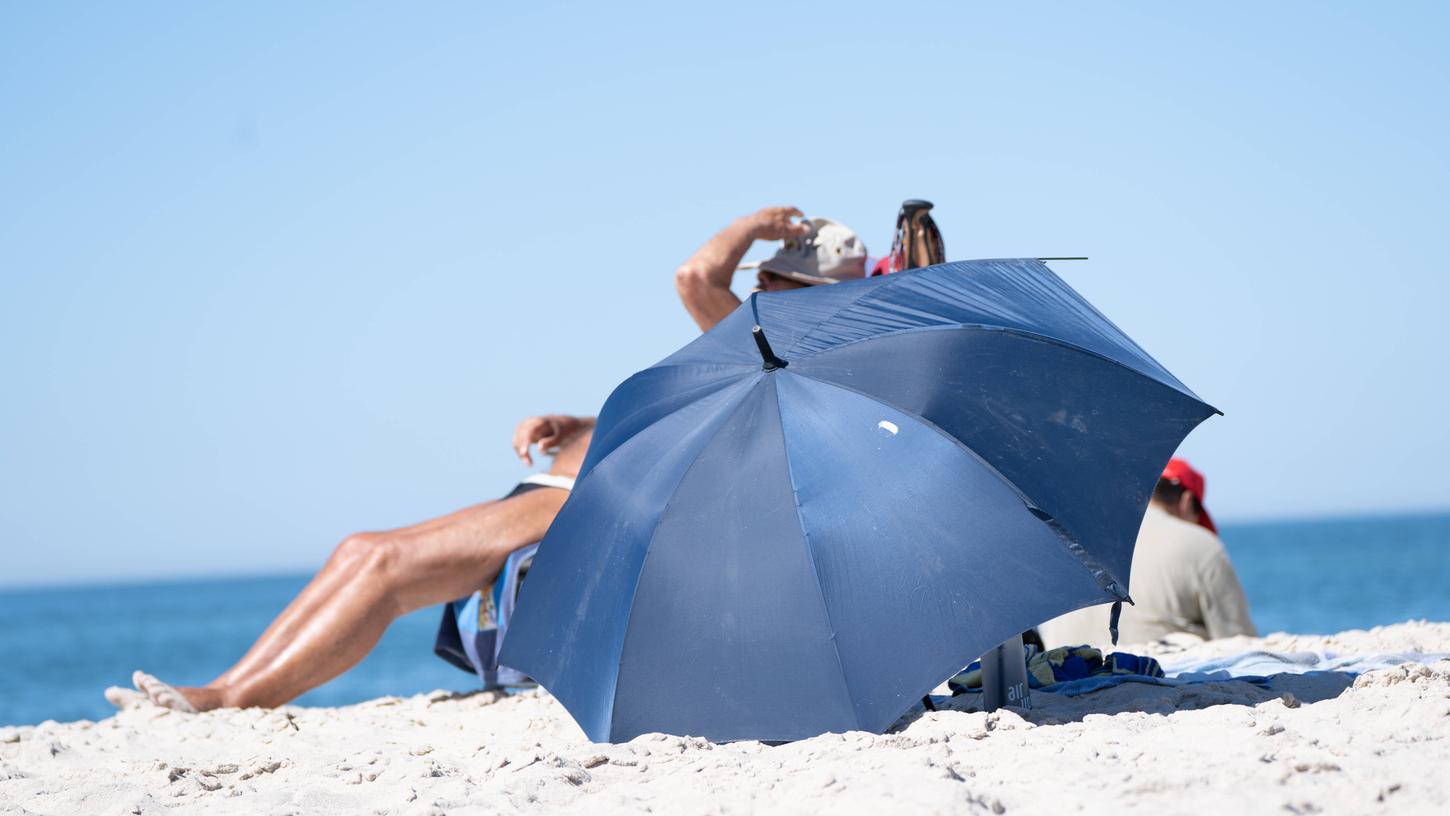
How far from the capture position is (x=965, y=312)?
9.27ft

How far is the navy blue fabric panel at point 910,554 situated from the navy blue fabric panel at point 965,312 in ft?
0.60

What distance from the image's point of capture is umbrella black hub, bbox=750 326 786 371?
2811 mm

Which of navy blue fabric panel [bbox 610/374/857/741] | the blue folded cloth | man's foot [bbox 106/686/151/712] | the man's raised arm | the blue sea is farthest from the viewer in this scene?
the blue sea

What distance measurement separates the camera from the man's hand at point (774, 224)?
15.1 feet

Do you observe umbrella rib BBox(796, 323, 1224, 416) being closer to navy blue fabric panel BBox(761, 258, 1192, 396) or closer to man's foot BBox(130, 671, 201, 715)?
navy blue fabric panel BBox(761, 258, 1192, 396)

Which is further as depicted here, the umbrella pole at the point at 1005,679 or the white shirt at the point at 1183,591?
the white shirt at the point at 1183,591

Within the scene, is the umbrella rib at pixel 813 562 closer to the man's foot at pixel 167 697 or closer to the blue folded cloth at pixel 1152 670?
the blue folded cloth at pixel 1152 670

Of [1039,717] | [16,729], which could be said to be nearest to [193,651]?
[16,729]

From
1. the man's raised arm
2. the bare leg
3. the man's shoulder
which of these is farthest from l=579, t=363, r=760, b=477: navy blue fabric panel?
the man's shoulder

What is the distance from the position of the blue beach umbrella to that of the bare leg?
1373 mm

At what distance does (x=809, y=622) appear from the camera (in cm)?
267

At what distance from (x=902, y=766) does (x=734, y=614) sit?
49cm

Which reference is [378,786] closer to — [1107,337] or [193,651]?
[1107,337]

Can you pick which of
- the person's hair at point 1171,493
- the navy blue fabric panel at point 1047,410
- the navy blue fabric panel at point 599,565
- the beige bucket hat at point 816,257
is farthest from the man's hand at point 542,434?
the person's hair at point 1171,493
